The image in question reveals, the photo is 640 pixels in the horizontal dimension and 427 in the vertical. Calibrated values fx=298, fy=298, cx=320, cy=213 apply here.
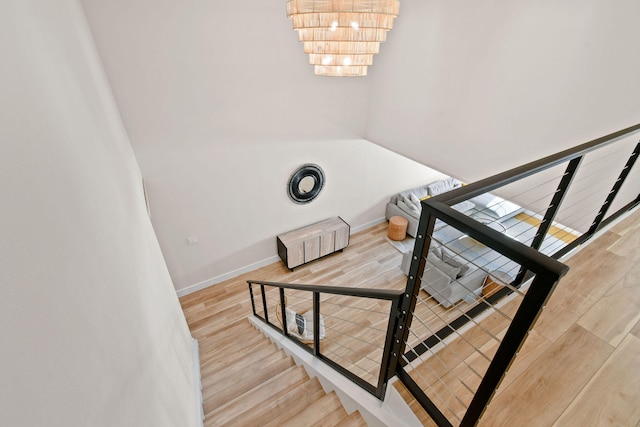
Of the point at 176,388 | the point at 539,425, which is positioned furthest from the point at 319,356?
the point at 539,425

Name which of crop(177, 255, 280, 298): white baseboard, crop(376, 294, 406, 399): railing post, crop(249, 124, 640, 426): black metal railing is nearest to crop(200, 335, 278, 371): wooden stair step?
crop(249, 124, 640, 426): black metal railing

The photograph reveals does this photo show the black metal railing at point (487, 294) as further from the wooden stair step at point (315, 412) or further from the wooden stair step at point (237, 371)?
the wooden stair step at point (237, 371)

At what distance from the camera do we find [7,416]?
398 millimetres

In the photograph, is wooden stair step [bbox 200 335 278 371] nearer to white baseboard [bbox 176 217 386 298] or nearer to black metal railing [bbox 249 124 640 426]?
black metal railing [bbox 249 124 640 426]

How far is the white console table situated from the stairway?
1.63m

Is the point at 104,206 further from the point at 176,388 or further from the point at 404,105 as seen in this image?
the point at 404,105

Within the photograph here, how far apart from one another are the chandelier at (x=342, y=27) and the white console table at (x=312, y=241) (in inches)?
126

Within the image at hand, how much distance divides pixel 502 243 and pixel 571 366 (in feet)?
3.87

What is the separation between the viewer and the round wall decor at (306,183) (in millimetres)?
4777

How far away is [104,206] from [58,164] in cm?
46

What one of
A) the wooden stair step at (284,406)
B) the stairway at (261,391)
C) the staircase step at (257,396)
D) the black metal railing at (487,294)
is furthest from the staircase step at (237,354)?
the black metal railing at (487,294)

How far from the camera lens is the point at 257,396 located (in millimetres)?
A: 2432

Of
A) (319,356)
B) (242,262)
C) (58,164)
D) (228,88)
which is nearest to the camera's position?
(58,164)

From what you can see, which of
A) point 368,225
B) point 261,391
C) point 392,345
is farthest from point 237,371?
point 368,225
